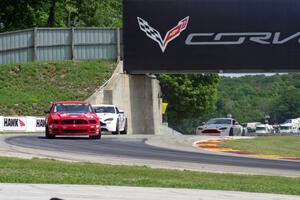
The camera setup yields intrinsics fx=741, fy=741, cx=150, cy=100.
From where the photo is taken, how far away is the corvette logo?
45188mm

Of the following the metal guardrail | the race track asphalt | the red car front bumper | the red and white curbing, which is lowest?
the red and white curbing

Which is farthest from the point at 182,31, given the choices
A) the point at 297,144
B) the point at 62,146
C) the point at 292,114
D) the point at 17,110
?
the point at 292,114

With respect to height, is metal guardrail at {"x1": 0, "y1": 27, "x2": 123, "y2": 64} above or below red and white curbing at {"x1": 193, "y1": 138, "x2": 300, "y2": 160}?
above

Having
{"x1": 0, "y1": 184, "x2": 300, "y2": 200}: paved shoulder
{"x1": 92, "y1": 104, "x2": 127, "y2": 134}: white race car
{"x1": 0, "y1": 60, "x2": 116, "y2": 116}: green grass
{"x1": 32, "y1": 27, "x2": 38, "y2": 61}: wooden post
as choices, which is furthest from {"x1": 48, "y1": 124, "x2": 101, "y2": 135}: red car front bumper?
{"x1": 32, "y1": 27, "x2": 38, "y2": 61}: wooden post

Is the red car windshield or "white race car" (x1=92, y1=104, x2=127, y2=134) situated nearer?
the red car windshield

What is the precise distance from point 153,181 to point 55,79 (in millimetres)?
36211

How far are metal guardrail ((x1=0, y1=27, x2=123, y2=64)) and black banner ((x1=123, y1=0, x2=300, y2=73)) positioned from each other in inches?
146

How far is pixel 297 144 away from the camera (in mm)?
31203

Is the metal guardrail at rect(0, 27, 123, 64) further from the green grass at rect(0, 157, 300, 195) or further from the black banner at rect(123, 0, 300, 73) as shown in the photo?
the green grass at rect(0, 157, 300, 195)

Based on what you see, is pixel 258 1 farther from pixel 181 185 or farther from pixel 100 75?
pixel 181 185

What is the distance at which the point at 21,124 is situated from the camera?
3791 cm

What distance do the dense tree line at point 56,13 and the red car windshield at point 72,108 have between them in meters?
40.9

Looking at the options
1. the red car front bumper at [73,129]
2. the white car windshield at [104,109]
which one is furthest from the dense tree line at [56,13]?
the red car front bumper at [73,129]

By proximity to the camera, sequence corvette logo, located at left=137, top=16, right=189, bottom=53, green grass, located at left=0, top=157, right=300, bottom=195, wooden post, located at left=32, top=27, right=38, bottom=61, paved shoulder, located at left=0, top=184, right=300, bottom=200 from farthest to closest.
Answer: wooden post, located at left=32, top=27, right=38, bottom=61
corvette logo, located at left=137, top=16, right=189, bottom=53
green grass, located at left=0, top=157, right=300, bottom=195
paved shoulder, located at left=0, top=184, right=300, bottom=200
